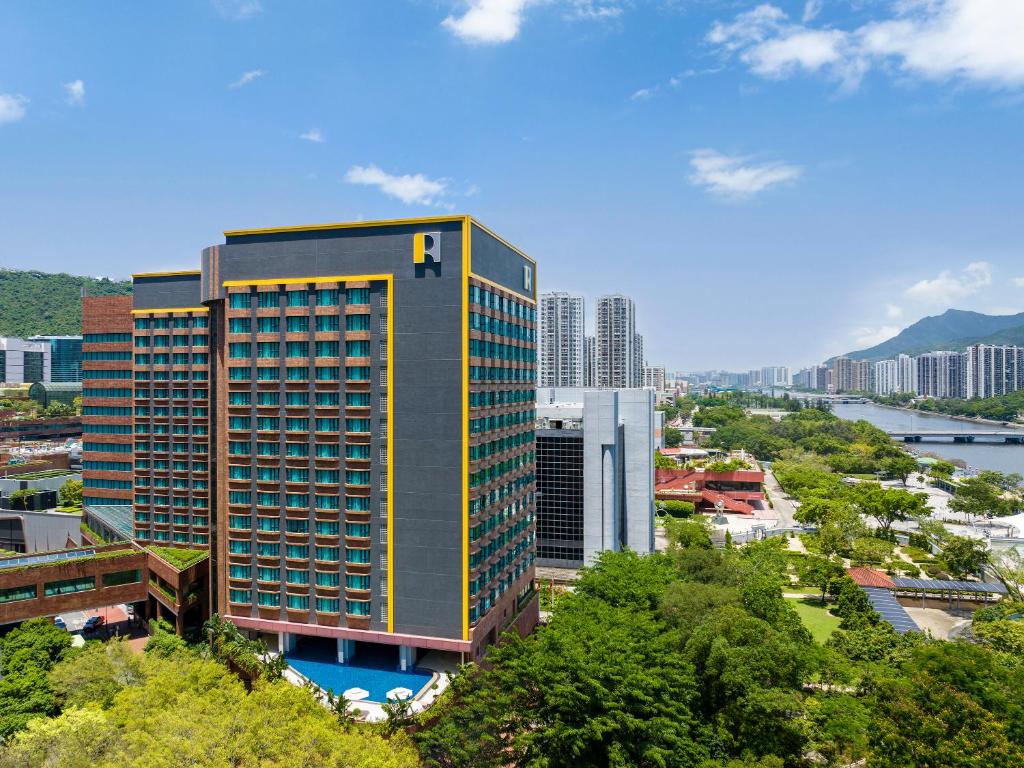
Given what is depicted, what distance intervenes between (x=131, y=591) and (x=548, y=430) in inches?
1774

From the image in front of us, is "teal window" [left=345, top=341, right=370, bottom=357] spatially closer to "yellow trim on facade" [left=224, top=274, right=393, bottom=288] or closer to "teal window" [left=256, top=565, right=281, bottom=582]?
"yellow trim on facade" [left=224, top=274, right=393, bottom=288]

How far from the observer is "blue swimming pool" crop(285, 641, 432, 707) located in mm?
44031

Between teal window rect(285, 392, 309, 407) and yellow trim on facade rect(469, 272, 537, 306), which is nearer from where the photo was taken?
yellow trim on facade rect(469, 272, 537, 306)

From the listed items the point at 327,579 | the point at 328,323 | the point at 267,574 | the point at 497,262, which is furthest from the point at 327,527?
the point at 497,262

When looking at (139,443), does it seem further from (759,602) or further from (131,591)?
(759,602)

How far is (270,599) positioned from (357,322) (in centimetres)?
2258

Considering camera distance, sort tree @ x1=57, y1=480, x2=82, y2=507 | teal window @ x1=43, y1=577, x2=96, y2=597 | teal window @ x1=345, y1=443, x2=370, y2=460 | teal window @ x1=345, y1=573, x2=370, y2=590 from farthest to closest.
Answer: tree @ x1=57, y1=480, x2=82, y2=507 → teal window @ x1=43, y1=577, x2=96, y2=597 → teal window @ x1=345, y1=443, x2=370, y2=460 → teal window @ x1=345, y1=573, x2=370, y2=590

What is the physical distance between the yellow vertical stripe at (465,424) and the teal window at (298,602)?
12.5 m

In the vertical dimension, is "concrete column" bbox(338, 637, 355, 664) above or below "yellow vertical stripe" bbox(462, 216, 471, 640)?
below

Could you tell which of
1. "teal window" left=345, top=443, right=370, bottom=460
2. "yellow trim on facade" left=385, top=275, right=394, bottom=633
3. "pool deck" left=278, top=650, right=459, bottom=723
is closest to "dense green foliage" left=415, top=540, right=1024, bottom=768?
"pool deck" left=278, top=650, right=459, bottom=723

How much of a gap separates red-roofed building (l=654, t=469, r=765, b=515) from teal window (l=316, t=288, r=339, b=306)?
292 ft

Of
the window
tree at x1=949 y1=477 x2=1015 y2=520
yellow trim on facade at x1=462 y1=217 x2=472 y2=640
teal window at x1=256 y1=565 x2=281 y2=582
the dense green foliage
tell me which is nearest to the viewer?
the dense green foliage

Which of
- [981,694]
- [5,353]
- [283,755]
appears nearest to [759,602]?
[981,694]

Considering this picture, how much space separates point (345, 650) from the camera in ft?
155
